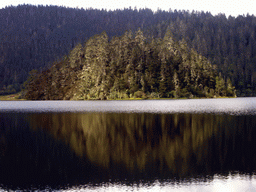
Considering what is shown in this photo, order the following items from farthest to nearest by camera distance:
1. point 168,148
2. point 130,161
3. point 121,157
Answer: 1. point 168,148
2. point 121,157
3. point 130,161

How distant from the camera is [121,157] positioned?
1141 inches

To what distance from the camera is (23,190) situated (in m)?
20.5

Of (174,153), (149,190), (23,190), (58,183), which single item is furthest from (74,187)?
(174,153)

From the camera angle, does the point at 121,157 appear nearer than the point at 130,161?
No

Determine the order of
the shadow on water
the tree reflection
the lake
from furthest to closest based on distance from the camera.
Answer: the tree reflection, the shadow on water, the lake

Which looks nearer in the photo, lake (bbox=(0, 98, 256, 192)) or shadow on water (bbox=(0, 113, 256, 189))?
lake (bbox=(0, 98, 256, 192))

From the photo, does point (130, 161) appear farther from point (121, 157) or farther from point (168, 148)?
point (168, 148)

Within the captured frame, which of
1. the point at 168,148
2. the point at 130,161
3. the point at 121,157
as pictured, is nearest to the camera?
the point at 130,161

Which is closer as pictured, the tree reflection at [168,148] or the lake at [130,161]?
the lake at [130,161]

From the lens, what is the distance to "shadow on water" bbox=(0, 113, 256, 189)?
22.8 metres

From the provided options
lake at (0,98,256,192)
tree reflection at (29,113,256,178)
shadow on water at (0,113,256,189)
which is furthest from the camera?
tree reflection at (29,113,256,178)

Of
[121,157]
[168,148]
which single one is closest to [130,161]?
[121,157]

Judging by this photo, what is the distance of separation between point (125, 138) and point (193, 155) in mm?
12621

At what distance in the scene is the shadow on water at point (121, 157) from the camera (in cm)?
2283
